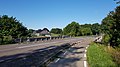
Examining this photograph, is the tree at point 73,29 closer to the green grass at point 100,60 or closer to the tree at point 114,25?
the tree at point 114,25

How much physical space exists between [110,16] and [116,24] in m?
3.52

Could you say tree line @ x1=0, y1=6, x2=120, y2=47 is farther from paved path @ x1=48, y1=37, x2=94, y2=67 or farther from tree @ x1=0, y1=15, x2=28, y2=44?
paved path @ x1=48, y1=37, x2=94, y2=67

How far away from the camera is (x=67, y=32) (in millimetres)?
155375

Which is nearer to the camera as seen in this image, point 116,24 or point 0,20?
point 116,24

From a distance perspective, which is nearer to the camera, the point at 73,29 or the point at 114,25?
the point at 114,25

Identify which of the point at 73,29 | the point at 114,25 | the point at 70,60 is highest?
the point at 73,29

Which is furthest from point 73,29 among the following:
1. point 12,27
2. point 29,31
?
point 12,27

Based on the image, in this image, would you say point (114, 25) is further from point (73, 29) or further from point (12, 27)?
point (73, 29)

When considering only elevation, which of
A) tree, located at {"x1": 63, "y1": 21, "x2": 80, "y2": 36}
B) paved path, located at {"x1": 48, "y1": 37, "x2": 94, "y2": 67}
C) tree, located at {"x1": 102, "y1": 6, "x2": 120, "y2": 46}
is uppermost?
tree, located at {"x1": 63, "y1": 21, "x2": 80, "y2": 36}

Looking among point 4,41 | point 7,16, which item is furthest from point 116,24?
point 7,16

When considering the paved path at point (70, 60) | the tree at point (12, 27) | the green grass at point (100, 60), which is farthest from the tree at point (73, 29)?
the green grass at point (100, 60)

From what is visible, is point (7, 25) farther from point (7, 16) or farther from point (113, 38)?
point (113, 38)

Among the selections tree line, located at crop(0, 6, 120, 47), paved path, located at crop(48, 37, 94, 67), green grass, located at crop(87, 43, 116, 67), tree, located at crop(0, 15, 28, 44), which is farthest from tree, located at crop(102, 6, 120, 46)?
tree, located at crop(0, 15, 28, 44)

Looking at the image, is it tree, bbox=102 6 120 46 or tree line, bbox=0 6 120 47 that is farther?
tree line, bbox=0 6 120 47
